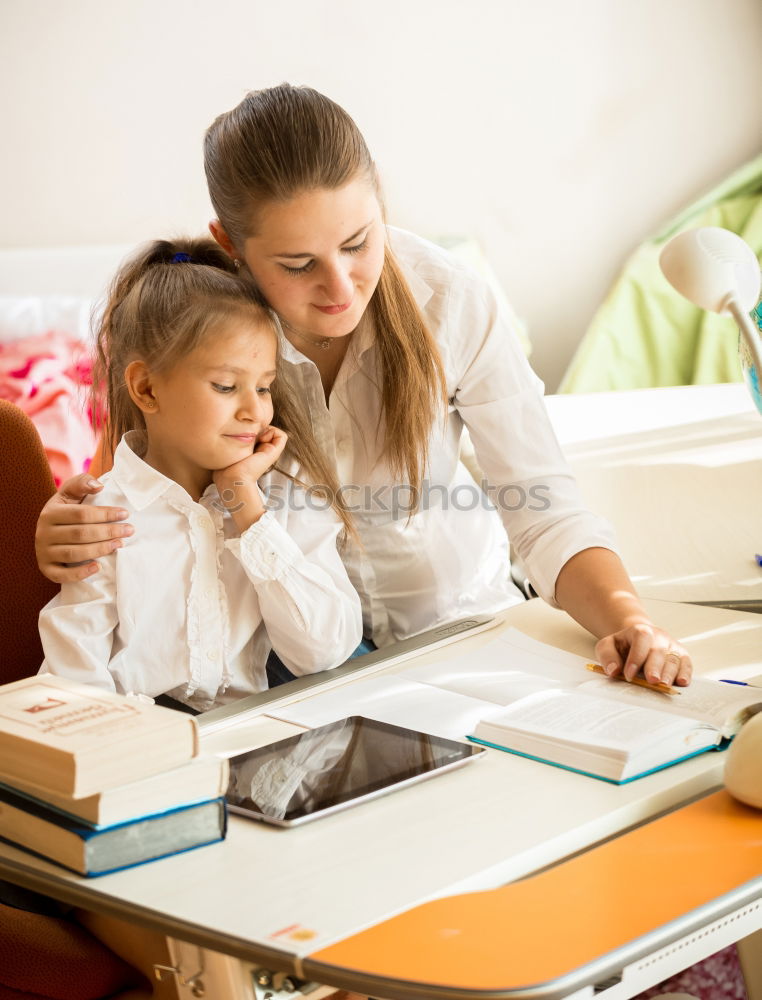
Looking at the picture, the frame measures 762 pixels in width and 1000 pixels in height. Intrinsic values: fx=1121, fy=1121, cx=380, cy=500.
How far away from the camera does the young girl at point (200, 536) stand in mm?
1205

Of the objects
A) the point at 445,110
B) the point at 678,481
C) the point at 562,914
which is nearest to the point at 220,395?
the point at 562,914

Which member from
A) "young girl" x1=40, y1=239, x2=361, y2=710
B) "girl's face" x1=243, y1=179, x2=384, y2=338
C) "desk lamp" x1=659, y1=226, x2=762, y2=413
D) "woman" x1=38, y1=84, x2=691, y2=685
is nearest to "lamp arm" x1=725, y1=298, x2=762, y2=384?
"desk lamp" x1=659, y1=226, x2=762, y2=413

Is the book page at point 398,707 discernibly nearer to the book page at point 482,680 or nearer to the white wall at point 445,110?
the book page at point 482,680

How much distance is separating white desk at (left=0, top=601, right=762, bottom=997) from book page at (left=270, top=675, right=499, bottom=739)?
0.28ft

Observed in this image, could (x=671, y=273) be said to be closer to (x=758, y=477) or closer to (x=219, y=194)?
(x=219, y=194)

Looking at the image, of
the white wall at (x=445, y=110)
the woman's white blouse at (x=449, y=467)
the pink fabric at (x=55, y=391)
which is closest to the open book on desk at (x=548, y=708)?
the woman's white blouse at (x=449, y=467)

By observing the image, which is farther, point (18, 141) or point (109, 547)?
point (18, 141)

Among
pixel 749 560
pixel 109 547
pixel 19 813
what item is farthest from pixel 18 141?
pixel 19 813

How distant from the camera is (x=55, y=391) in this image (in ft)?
7.18

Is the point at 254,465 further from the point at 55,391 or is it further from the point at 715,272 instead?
the point at 55,391

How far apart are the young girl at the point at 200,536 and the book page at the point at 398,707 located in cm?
12

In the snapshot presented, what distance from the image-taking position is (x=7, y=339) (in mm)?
2311

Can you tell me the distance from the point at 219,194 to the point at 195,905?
81cm

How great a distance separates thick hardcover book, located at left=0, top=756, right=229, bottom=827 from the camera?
0.75 m
